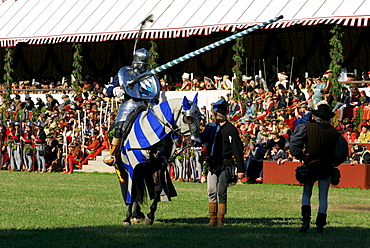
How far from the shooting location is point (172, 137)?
1218 cm

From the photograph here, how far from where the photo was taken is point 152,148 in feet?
39.7

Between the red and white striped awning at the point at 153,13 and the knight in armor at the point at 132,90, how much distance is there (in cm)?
1455

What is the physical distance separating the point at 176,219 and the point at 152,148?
5.40ft

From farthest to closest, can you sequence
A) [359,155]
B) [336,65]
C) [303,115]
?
[336,65] → [303,115] → [359,155]

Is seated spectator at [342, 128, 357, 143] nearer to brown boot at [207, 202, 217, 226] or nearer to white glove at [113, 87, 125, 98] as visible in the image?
white glove at [113, 87, 125, 98]

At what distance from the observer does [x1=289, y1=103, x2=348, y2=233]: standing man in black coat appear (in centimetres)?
1102

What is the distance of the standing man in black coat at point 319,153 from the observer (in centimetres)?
1102

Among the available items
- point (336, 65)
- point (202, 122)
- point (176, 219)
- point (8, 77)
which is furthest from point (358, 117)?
point (8, 77)

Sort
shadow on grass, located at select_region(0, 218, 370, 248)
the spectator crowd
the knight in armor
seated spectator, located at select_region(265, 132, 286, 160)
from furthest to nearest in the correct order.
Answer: the spectator crowd
seated spectator, located at select_region(265, 132, 286, 160)
the knight in armor
shadow on grass, located at select_region(0, 218, 370, 248)

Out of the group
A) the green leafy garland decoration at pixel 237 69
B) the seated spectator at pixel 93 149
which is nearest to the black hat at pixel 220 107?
the green leafy garland decoration at pixel 237 69

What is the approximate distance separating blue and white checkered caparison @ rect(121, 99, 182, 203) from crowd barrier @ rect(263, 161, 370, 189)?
993cm

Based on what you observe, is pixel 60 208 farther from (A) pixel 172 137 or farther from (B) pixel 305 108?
(B) pixel 305 108

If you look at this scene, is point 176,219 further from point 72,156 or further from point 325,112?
point 72,156

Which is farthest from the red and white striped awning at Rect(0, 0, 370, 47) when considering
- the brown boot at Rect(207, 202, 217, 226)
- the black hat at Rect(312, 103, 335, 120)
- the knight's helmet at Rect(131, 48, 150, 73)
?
the black hat at Rect(312, 103, 335, 120)
